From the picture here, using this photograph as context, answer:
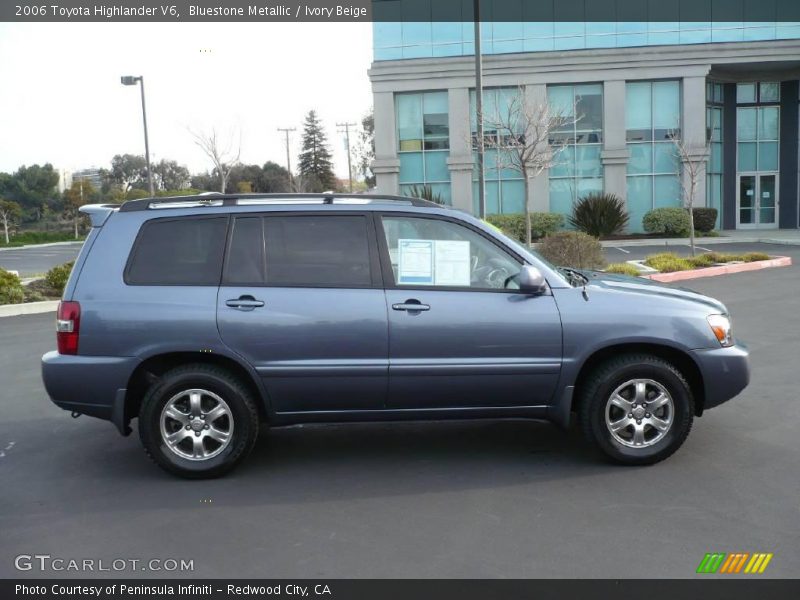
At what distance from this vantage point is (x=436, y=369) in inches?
210

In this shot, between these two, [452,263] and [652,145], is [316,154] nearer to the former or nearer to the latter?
[652,145]

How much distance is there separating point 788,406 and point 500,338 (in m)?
3.10

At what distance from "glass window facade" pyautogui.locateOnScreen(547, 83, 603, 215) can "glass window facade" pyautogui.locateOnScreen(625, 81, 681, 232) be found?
1.23 metres

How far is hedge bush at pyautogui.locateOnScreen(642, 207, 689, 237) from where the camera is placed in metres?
30.8

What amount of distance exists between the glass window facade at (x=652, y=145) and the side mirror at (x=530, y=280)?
28.7 metres

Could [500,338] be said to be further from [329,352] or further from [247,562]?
[247,562]

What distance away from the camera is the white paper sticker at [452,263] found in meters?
5.47

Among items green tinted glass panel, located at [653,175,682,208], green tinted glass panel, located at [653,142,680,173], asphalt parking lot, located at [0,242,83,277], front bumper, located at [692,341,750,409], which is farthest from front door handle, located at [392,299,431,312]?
green tinted glass panel, located at [653,142,680,173]

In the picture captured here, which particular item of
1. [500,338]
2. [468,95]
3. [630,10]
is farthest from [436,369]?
[630,10]

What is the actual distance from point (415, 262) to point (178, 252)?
63.1 inches

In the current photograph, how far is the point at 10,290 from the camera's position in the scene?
1474 cm

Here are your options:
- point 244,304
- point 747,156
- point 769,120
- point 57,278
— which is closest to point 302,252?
point 244,304

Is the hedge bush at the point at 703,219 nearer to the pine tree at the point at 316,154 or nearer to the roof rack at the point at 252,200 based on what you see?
Answer: the roof rack at the point at 252,200
